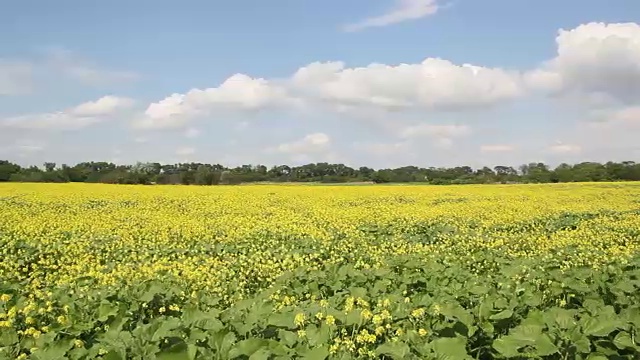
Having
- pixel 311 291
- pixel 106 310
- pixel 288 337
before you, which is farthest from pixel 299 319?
pixel 311 291

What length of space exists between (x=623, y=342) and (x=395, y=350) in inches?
59.1

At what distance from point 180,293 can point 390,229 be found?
9061 mm

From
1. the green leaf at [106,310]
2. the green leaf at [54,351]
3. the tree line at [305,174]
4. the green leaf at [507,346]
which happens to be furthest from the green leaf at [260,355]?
the tree line at [305,174]

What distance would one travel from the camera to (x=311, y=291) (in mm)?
6422

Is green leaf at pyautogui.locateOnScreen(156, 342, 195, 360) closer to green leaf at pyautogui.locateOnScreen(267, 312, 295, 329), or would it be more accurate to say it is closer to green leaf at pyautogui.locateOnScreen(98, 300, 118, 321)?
green leaf at pyautogui.locateOnScreen(267, 312, 295, 329)

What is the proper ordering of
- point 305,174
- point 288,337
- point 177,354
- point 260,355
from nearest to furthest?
1. point 177,354
2. point 260,355
3. point 288,337
4. point 305,174

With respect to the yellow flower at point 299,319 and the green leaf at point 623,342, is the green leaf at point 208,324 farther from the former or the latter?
the green leaf at point 623,342

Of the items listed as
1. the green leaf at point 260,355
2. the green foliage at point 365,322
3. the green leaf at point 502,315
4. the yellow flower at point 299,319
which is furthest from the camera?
the green leaf at point 502,315

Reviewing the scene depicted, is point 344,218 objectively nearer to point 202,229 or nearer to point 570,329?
point 202,229

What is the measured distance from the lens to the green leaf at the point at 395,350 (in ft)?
11.6

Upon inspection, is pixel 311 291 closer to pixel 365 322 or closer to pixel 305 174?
pixel 365 322

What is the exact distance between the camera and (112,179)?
153ft

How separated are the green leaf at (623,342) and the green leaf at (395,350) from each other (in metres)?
1.37

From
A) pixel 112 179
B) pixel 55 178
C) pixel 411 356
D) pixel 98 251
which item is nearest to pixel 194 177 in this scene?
pixel 112 179
